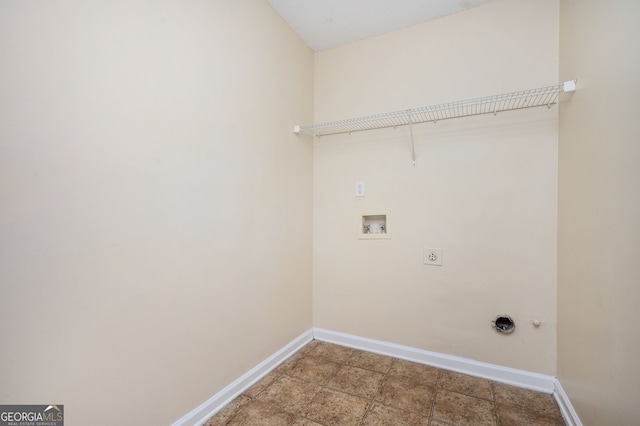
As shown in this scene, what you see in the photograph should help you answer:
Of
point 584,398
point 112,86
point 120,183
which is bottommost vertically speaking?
point 584,398

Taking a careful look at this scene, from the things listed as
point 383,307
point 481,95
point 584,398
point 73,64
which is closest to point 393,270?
point 383,307

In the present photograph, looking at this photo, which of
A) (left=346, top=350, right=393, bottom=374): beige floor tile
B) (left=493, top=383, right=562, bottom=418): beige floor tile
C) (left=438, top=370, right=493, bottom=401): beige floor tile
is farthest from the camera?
(left=346, top=350, right=393, bottom=374): beige floor tile

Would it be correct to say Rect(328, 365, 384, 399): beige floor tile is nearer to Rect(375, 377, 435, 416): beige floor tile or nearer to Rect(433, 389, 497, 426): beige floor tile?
Rect(375, 377, 435, 416): beige floor tile

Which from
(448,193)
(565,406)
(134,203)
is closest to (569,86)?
(448,193)

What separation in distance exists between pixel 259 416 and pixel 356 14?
2657 mm

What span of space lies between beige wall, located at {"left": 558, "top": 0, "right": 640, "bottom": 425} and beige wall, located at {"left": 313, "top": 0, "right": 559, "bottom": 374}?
0.13m

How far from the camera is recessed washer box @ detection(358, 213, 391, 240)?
7.14 ft

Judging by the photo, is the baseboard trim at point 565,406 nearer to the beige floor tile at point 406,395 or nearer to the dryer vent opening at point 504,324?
the dryer vent opening at point 504,324

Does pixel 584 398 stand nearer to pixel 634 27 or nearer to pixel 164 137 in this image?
pixel 634 27

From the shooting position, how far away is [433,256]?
2004mm

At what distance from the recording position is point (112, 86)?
1.08 meters

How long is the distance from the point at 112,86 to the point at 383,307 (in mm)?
2123

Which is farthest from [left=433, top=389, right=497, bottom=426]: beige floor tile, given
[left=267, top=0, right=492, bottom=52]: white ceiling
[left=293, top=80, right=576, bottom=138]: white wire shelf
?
[left=267, top=0, right=492, bottom=52]: white ceiling

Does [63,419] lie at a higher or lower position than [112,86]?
lower
